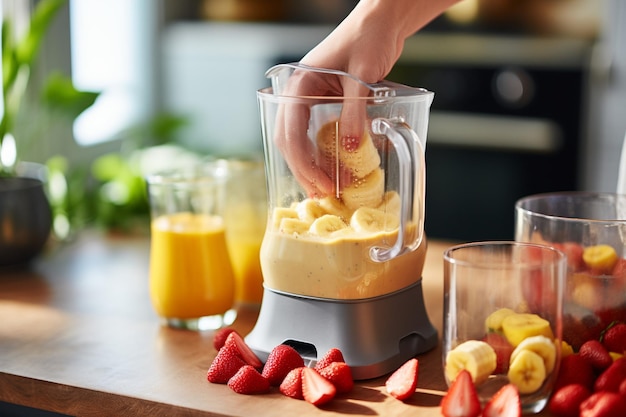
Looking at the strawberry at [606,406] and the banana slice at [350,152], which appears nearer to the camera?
the strawberry at [606,406]

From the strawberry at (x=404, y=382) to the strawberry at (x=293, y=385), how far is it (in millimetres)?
105

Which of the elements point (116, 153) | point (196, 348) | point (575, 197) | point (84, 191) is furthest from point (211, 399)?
point (116, 153)

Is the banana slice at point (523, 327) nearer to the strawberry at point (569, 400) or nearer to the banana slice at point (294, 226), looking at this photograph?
the strawberry at point (569, 400)

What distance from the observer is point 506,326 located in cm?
100

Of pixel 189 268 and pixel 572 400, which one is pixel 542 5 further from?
pixel 572 400

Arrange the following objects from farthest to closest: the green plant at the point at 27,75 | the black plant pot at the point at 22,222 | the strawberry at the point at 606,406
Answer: the green plant at the point at 27,75 → the black plant pot at the point at 22,222 → the strawberry at the point at 606,406

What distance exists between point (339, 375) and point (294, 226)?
0.65 feet

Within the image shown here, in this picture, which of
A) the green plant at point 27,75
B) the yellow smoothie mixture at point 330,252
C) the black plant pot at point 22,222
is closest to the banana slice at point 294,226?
the yellow smoothie mixture at point 330,252

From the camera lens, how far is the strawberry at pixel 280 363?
43.3 inches

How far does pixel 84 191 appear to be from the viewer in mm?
2146

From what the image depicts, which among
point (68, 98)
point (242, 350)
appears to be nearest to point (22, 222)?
point (68, 98)

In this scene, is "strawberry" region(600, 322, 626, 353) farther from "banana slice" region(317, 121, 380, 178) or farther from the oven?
the oven

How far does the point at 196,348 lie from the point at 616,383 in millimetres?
546

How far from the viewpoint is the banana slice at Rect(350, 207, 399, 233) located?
112 centimetres
